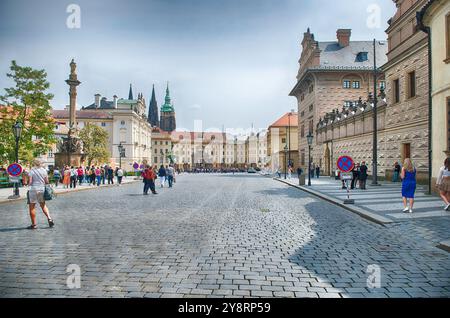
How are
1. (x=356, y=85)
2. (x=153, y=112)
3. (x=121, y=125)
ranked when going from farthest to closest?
(x=153, y=112) < (x=121, y=125) < (x=356, y=85)

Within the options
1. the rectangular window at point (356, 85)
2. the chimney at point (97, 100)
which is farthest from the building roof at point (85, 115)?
the rectangular window at point (356, 85)

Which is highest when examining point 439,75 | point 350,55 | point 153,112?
point 153,112

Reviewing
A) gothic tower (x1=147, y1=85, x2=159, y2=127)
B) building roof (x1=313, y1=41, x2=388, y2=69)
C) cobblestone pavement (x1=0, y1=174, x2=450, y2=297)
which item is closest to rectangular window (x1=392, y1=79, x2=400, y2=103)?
cobblestone pavement (x1=0, y1=174, x2=450, y2=297)

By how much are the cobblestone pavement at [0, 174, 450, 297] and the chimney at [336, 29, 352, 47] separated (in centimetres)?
4574

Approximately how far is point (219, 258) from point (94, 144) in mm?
58215

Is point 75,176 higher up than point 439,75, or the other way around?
point 439,75

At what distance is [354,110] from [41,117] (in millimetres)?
28139

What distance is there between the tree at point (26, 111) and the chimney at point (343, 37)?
39716 mm

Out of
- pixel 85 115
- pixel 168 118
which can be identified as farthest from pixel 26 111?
pixel 168 118

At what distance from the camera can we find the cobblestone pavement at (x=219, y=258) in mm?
4359

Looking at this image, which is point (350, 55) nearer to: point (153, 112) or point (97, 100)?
point (97, 100)

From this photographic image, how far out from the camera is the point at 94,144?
59281 mm

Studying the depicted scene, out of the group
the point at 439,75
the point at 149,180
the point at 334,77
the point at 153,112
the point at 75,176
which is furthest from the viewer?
the point at 153,112

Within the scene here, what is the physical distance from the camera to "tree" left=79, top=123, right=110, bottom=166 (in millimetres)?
57656
